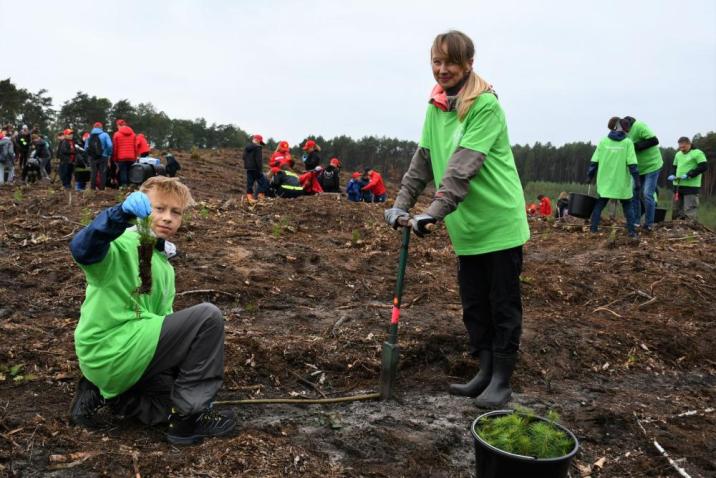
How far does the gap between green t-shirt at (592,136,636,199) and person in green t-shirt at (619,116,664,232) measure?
45 cm

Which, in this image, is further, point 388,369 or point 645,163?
point 645,163

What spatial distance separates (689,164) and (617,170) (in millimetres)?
3111

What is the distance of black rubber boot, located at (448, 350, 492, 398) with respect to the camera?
3.48 m

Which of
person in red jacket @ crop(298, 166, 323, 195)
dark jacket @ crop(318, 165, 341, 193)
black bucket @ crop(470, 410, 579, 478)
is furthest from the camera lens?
dark jacket @ crop(318, 165, 341, 193)

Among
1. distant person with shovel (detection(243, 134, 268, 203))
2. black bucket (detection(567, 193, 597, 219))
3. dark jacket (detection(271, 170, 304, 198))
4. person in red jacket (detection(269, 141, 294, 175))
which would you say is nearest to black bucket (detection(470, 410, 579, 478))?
black bucket (detection(567, 193, 597, 219))

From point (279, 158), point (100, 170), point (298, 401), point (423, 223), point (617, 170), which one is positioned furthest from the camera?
point (279, 158)

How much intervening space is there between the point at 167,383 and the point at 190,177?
705 inches

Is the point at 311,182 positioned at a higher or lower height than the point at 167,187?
lower

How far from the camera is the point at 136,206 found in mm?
2322

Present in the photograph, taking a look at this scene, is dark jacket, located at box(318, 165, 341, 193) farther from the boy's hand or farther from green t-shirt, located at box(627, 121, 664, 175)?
the boy's hand

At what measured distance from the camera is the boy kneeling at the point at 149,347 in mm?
2631

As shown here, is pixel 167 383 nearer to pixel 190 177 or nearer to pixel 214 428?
pixel 214 428

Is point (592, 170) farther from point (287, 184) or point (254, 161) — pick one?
point (254, 161)

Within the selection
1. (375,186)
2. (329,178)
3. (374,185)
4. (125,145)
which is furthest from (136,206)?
(375,186)
